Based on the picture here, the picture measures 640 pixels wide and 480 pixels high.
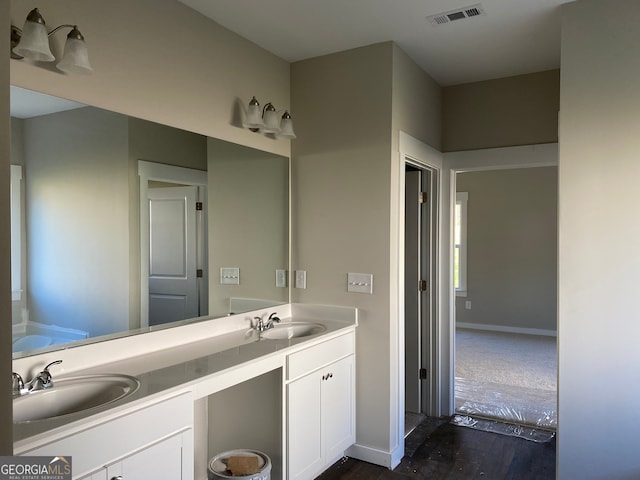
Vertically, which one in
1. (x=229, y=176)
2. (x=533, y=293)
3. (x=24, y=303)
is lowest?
(x=533, y=293)

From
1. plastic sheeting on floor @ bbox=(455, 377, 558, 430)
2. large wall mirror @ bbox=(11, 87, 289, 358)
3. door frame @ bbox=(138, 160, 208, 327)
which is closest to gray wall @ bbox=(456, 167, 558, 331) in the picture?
plastic sheeting on floor @ bbox=(455, 377, 558, 430)

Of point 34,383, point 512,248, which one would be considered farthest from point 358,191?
point 512,248

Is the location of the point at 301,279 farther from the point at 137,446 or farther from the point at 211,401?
the point at 137,446

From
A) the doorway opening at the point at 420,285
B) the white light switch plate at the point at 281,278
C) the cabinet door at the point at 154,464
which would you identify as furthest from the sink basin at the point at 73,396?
the doorway opening at the point at 420,285

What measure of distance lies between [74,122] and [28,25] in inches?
16.1

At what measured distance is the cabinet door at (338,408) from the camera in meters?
2.71

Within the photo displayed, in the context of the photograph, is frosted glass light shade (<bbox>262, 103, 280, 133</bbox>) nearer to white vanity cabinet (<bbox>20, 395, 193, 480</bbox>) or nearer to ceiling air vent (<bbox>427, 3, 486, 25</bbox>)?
ceiling air vent (<bbox>427, 3, 486, 25</bbox>)

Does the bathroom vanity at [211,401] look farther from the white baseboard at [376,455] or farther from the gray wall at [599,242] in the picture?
the gray wall at [599,242]

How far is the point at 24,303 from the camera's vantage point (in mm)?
1802

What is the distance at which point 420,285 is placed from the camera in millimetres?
3768

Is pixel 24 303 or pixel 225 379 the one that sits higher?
pixel 24 303

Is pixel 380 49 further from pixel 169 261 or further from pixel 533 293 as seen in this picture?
pixel 533 293

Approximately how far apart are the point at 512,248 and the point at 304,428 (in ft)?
16.5

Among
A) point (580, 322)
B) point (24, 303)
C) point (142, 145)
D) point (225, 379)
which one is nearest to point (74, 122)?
point (142, 145)
